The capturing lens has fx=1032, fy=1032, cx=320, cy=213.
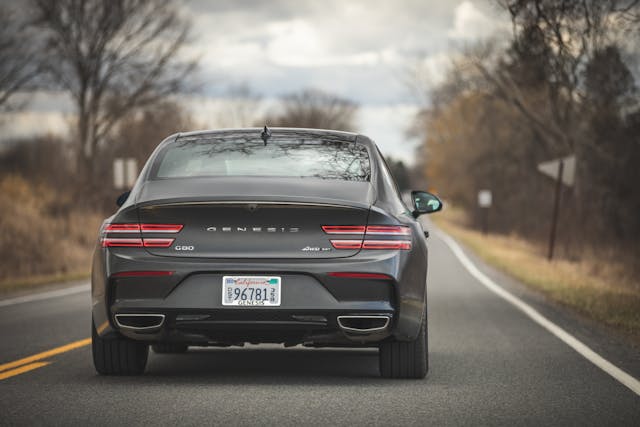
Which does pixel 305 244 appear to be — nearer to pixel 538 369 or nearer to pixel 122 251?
pixel 122 251

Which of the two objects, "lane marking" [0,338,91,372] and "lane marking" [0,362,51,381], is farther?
"lane marking" [0,338,91,372]

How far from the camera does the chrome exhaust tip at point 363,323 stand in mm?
6566

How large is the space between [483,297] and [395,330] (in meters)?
9.23

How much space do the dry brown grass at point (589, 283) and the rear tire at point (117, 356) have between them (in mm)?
5405

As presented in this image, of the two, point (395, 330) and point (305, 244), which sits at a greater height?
point (305, 244)

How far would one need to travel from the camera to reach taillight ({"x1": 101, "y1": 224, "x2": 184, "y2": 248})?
21.5 ft

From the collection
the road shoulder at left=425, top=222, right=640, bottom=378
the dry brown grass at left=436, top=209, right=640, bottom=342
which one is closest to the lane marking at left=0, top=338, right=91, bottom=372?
the road shoulder at left=425, top=222, right=640, bottom=378

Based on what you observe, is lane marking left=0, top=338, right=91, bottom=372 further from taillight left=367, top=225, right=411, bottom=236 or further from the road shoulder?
the road shoulder

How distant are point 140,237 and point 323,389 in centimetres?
158

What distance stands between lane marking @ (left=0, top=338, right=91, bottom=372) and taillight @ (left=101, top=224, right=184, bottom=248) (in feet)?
6.33

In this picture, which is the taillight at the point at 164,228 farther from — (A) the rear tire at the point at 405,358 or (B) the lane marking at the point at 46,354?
(B) the lane marking at the point at 46,354

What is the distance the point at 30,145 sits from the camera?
72562mm

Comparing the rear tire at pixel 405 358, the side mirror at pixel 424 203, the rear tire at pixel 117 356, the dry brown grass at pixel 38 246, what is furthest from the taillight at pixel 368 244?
the dry brown grass at pixel 38 246

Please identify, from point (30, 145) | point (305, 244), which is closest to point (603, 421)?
point (305, 244)
